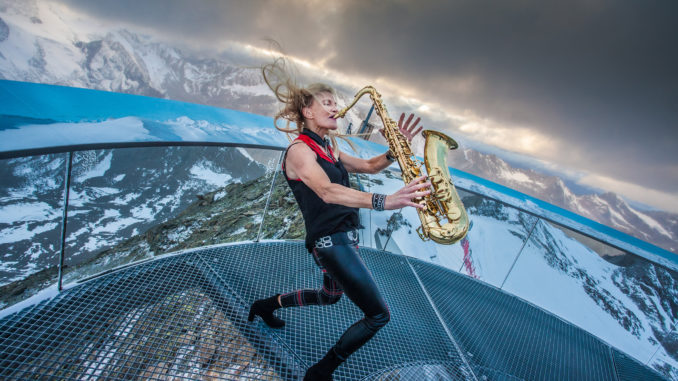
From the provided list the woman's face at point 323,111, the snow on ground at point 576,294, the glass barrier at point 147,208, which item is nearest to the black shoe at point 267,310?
the woman's face at point 323,111

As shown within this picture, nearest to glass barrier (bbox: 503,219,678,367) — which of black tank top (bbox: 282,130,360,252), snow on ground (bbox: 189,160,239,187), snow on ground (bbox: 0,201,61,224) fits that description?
black tank top (bbox: 282,130,360,252)

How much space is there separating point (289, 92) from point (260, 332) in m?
2.06

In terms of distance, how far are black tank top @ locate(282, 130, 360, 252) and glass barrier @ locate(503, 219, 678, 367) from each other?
122 inches

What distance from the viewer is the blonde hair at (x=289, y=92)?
2.18 m

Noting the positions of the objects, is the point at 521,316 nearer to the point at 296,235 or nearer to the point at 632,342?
the point at 632,342

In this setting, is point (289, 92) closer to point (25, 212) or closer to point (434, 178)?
point (434, 178)

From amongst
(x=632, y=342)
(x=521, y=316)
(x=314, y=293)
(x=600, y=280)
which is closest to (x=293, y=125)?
(x=314, y=293)

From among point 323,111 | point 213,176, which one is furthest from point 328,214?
point 213,176

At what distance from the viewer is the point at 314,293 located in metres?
2.12

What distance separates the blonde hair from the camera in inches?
85.7

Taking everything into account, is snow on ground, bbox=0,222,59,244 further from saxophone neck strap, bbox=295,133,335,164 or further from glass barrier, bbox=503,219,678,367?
glass barrier, bbox=503,219,678,367

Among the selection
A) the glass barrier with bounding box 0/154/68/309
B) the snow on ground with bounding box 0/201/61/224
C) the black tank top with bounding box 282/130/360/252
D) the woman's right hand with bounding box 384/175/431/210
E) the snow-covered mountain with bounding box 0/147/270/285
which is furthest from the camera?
the snow on ground with bounding box 0/201/61/224

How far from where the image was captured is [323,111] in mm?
2090

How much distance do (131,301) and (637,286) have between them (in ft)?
20.3
